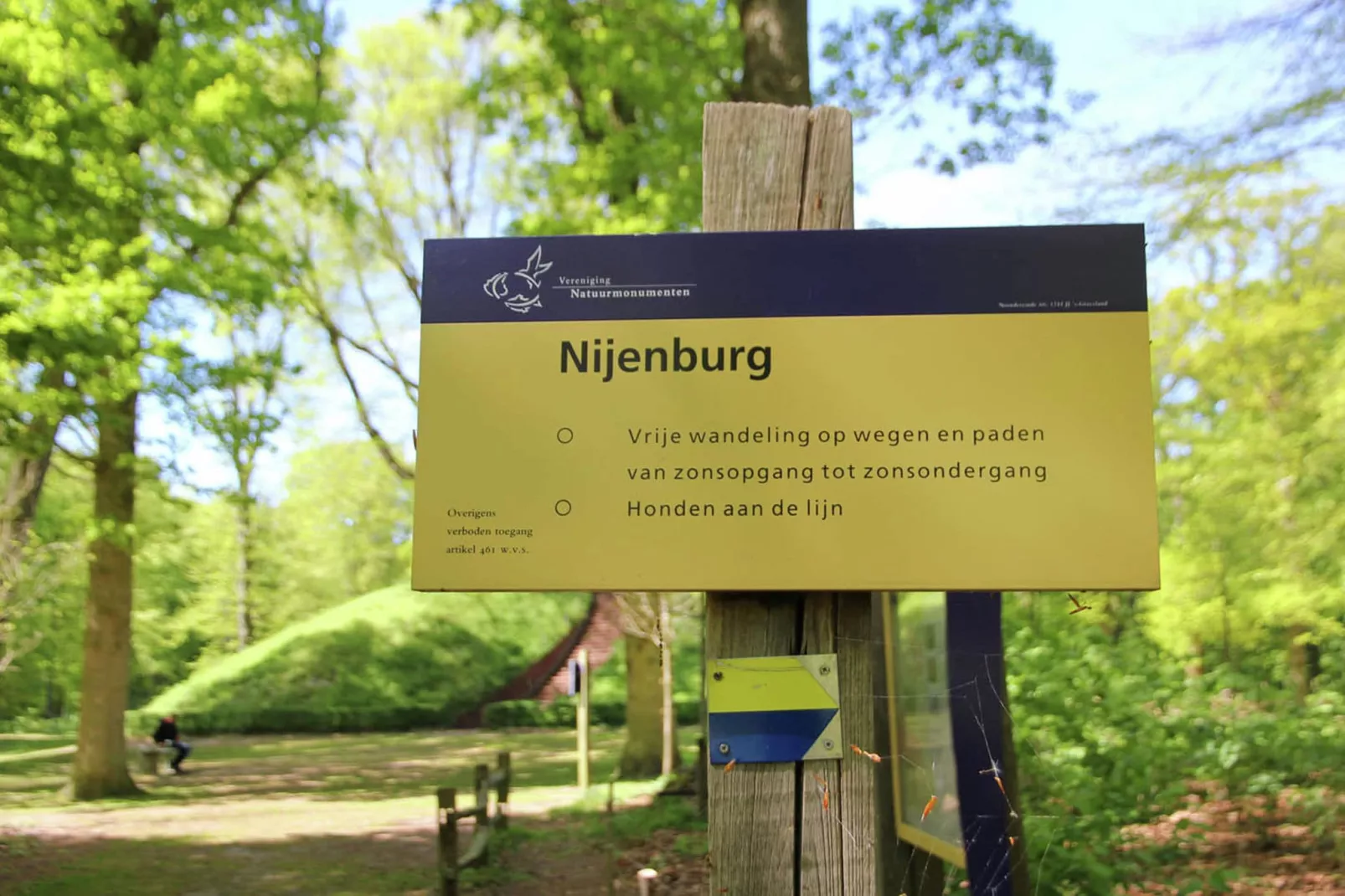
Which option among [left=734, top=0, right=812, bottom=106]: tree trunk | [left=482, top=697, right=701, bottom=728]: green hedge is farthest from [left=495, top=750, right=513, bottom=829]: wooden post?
[left=482, top=697, right=701, bottom=728]: green hedge

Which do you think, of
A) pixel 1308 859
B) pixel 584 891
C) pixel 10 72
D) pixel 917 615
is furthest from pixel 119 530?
pixel 1308 859

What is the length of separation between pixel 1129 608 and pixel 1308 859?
161 centimetres

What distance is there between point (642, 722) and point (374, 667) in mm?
12426

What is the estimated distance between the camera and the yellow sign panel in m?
1.93

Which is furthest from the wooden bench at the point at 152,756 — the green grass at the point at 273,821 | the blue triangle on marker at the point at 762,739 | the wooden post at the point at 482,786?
the blue triangle on marker at the point at 762,739

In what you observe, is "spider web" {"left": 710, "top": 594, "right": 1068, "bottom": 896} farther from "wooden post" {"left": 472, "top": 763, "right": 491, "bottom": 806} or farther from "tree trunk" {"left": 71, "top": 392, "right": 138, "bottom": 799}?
"tree trunk" {"left": 71, "top": 392, "right": 138, "bottom": 799}

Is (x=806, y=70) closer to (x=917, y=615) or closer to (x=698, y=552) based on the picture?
(x=917, y=615)

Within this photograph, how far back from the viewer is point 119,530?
42.8 ft

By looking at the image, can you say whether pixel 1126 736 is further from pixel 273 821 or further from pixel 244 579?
pixel 244 579

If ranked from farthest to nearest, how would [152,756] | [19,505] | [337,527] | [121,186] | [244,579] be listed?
[337,527]
[244,579]
[152,756]
[19,505]
[121,186]

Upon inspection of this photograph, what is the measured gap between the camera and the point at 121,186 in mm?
11453

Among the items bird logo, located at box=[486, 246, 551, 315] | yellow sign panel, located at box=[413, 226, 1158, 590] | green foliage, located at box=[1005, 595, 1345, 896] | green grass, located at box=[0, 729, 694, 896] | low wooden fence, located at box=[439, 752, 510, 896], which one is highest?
bird logo, located at box=[486, 246, 551, 315]

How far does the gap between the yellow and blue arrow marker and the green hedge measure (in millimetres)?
23685

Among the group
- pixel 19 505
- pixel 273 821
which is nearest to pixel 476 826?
pixel 273 821
